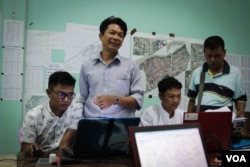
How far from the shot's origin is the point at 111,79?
6.73 ft

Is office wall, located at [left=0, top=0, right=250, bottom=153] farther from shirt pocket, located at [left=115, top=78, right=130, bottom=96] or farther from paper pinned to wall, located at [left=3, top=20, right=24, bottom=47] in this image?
shirt pocket, located at [left=115, top=78, right=130, bottom=96]

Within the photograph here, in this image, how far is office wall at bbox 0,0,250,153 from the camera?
2902 millimetres

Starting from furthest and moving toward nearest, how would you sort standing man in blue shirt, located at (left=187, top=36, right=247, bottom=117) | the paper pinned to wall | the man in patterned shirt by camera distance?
the paper pinned to wall → standing man in blue shirt, located at (left=187, top=36, right=247, bottom=117) → the man in patterned shirt

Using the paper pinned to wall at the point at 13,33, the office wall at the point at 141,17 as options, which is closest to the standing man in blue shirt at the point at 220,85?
the office wall at the point at 141,17

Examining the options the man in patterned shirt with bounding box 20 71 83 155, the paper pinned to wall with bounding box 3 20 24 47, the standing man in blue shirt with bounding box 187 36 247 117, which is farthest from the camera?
the paper pinned to wall with bounding box 3 20 24 47

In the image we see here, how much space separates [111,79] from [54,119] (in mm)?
480

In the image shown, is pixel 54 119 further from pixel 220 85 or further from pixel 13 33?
pixel 13 33

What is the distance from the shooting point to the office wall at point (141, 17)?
9.52ft

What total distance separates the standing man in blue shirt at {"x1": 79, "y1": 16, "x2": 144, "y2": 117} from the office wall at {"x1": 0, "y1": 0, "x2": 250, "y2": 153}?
1.14m

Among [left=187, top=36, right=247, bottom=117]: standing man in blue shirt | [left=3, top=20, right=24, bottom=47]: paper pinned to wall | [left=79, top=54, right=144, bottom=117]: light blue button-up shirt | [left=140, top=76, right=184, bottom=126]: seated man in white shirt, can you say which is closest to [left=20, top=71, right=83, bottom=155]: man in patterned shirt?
[left=79, top=54, right=144, bottom=117]: light blue button-up shirt

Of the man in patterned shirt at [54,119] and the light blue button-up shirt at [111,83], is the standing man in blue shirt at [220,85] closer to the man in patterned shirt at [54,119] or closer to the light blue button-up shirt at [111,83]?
the light blue button-up shirt at [111,83]

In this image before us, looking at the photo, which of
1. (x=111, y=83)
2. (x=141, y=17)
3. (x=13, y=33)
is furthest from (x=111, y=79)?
(x=141, y=17)

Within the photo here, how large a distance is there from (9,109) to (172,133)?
2205 mm

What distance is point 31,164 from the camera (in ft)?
4.23
